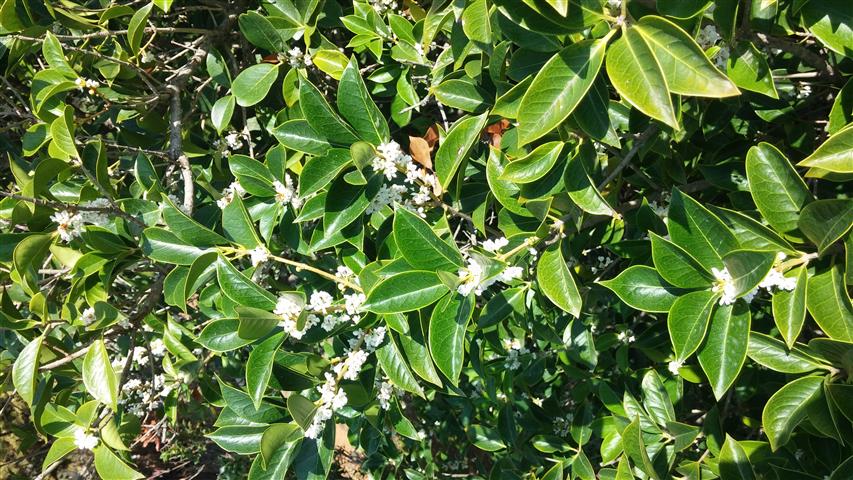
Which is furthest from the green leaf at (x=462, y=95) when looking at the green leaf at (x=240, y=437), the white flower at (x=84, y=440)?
the white flower at (x=84, y=440)

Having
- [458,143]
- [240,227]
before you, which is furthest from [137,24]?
[458,143]

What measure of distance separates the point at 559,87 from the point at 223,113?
1.30 metres

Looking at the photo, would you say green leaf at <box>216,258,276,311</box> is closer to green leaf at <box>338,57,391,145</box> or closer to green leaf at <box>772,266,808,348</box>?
green leaf at <box>338,57,391,145</box>

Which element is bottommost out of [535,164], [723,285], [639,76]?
[723,285]

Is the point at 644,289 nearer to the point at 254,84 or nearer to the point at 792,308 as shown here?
the point at 792,308

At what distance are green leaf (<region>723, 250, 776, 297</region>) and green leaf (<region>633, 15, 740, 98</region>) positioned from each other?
31cm

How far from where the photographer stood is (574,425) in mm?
2029

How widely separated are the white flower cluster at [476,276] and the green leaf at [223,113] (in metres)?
1.07

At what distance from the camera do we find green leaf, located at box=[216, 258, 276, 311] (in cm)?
139

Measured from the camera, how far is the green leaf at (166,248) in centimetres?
158

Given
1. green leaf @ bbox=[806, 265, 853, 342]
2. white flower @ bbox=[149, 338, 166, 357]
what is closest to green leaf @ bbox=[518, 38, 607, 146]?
green leaf @ bbox=[806, 265, 853, 342]

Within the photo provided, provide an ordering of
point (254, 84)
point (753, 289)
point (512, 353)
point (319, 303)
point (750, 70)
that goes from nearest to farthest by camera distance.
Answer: point (753, 289) → point (750, 70) → point (319, 303) → point (254, 84) → point (512, 353)

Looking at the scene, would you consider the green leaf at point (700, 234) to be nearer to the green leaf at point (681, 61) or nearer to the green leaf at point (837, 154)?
the green leaf at point (837, 154)

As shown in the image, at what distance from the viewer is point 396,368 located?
1.48 metres
